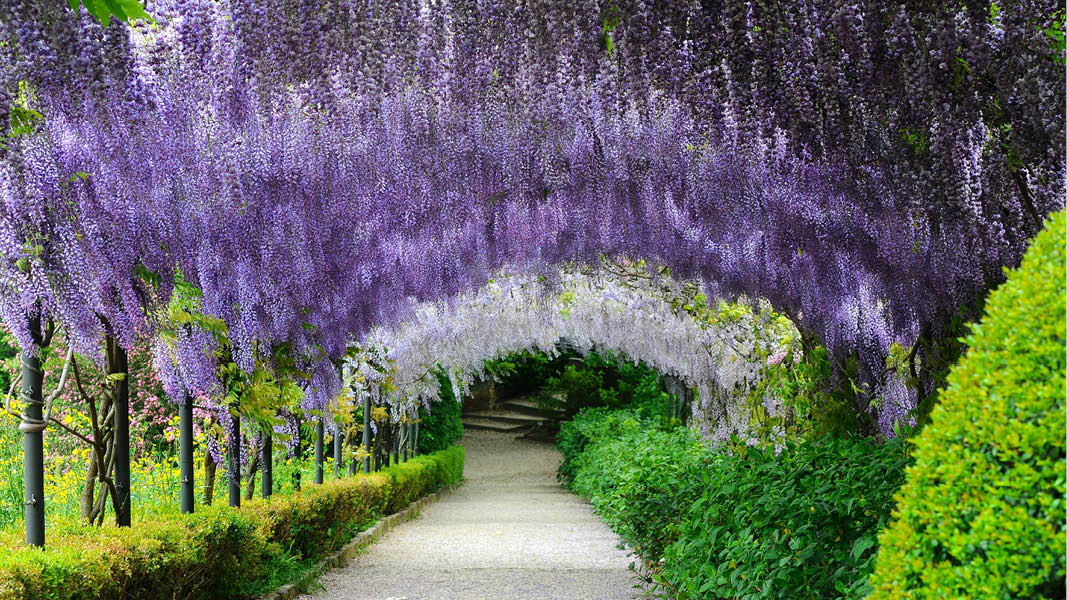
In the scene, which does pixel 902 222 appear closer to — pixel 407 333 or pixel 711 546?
pixel 711 546

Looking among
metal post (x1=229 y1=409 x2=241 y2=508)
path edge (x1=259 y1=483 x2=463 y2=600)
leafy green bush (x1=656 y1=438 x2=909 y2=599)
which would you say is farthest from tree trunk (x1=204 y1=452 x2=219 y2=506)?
leafy green bush (x1=656 y1=438 x2=909 y2=599)

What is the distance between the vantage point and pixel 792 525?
375 centimetres

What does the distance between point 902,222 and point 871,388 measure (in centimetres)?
235

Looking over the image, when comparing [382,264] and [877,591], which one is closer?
[877,591]

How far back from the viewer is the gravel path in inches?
268

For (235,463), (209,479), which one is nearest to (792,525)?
(235,463)

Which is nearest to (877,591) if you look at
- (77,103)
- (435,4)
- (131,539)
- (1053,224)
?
(1053,224)

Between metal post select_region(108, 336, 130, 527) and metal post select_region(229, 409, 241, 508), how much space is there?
58.8 inches

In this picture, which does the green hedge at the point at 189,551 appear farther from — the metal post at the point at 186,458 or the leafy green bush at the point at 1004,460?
the leafy green bush at the point at 1004,460

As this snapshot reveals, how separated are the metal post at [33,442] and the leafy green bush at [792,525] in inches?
99.5

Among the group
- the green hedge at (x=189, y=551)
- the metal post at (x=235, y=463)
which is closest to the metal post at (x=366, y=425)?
the green hedge at (x=189, y=551)

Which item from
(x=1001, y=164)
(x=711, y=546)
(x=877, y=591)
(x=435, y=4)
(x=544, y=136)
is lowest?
(x=711, y=546)

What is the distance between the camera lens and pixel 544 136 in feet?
13.3

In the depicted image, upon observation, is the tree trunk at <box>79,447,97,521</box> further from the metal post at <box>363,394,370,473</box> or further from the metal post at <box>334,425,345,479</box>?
the metal post at <box>363,394,370,473</box>
